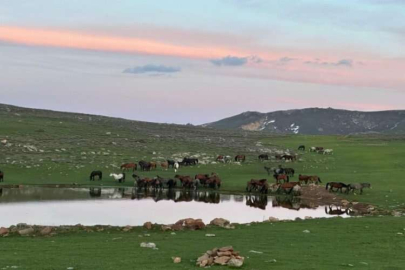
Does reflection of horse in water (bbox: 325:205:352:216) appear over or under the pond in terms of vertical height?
under

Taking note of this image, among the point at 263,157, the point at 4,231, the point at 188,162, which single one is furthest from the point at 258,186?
the point at 4,231

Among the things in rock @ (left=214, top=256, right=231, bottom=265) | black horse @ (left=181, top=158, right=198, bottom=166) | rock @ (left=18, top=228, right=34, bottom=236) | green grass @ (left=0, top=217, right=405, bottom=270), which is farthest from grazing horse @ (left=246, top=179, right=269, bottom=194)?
rock @ (left=214, top=256, right=231, bottom=265)

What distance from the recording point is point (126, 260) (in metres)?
16.1

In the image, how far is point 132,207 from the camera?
111 ft

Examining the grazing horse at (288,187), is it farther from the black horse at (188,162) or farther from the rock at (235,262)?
the rock at (235,262)

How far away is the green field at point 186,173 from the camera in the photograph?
16.5 meters

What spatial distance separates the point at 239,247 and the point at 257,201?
20.9 metres

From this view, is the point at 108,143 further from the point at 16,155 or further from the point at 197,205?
the point at 197,205

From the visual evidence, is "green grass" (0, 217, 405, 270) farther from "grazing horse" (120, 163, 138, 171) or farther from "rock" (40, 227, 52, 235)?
"grazing horse" (120, 163, 138, 171)

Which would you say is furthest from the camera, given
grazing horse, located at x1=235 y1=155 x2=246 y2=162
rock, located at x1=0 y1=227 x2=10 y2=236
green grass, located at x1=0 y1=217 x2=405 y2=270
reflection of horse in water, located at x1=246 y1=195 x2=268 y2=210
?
grazing horse, located at x1=235 y1=155 x2=246 y2=162

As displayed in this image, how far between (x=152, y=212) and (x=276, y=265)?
17.1m

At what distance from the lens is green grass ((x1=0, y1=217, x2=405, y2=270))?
15727 mm

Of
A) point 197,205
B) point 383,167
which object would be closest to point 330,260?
point 197,205

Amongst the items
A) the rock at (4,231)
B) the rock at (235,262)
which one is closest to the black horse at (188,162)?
the rock at (4,231)
